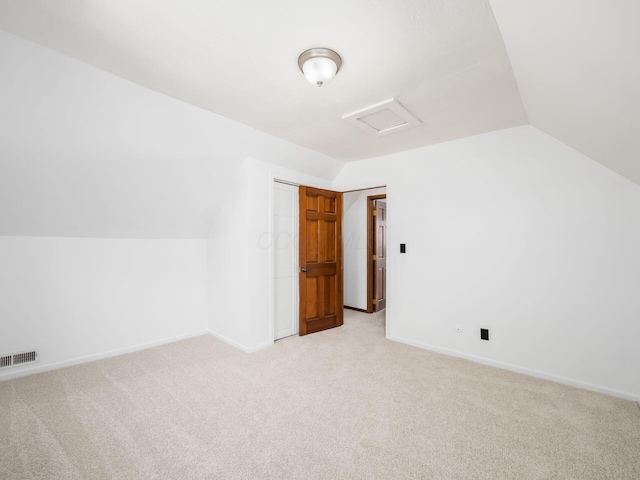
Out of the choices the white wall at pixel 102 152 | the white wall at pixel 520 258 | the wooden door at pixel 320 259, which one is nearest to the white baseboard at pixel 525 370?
the white wall at pixel 520 258

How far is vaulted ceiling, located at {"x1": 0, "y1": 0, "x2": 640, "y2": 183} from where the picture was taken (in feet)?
4.42

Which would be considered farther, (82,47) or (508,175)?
(508,175)

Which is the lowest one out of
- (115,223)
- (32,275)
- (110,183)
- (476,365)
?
(476,365)

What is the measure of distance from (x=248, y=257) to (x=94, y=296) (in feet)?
5.70

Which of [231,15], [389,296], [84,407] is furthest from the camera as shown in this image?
[389,296]

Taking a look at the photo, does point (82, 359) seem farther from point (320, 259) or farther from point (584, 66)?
point (584, 66)

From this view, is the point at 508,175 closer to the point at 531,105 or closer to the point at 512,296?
the point at 531,105

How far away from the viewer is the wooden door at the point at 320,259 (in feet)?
12.5

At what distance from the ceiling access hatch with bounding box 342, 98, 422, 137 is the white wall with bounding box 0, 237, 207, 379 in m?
2.73

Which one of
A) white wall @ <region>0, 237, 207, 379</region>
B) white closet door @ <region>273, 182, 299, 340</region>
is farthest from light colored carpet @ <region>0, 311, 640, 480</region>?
white closet door @ <region>273, 182, 299, 340</region>

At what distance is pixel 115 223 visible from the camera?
10.1ft

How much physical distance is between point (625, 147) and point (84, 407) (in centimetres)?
441

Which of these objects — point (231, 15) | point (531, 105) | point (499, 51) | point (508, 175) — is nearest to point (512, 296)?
point (508, 175)

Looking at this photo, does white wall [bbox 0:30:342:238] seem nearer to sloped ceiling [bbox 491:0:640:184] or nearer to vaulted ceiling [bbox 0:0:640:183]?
vaulted ceiling [bbox 0:0:640:183]
